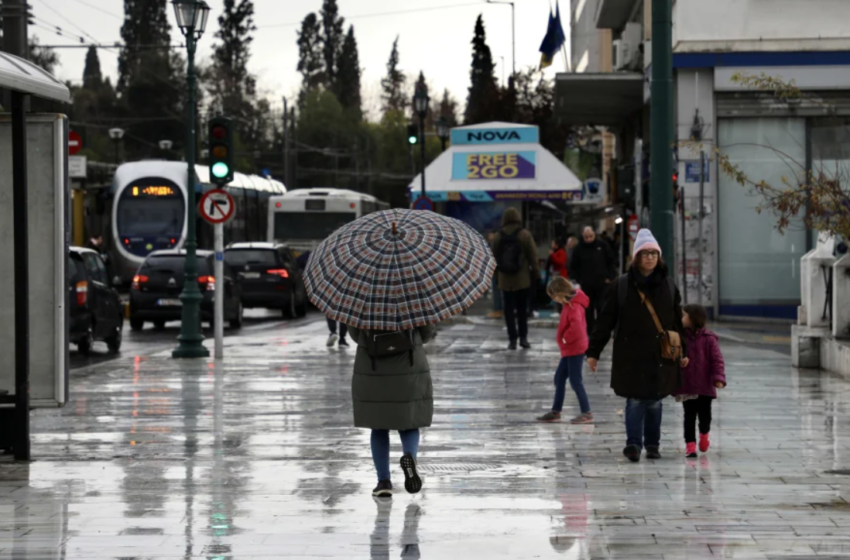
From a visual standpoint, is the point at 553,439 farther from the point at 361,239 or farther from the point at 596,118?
the point at 596,118

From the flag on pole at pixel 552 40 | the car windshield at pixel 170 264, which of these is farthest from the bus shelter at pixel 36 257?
the flag on pole at pixel 552 40

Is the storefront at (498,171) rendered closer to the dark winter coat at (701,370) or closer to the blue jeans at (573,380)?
the blue jeans at (573,380)

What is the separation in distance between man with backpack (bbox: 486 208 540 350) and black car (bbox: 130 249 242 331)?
29.2 ft

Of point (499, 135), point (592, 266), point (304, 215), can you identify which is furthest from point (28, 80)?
point (304, 215)

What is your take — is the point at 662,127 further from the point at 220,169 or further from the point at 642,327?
the point at 220,169

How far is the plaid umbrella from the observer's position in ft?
26.9

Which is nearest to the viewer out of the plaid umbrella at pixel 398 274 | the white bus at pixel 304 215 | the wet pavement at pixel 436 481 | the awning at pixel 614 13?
the wet pavement at pixel 436 481

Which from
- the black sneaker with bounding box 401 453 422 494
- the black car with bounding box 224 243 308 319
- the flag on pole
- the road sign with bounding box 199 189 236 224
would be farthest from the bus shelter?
the flag on pole

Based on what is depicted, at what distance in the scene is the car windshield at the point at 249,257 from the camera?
109 feet

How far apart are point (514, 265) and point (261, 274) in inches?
540

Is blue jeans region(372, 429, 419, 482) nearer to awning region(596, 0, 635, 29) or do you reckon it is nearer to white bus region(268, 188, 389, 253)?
awning region(596, 0, 635, 29)

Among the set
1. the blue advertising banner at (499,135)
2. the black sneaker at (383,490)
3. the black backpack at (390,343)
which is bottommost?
the black sneaker at (383,490)

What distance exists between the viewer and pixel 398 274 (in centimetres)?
824

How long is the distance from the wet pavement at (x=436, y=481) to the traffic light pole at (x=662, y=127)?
1.69 meters
